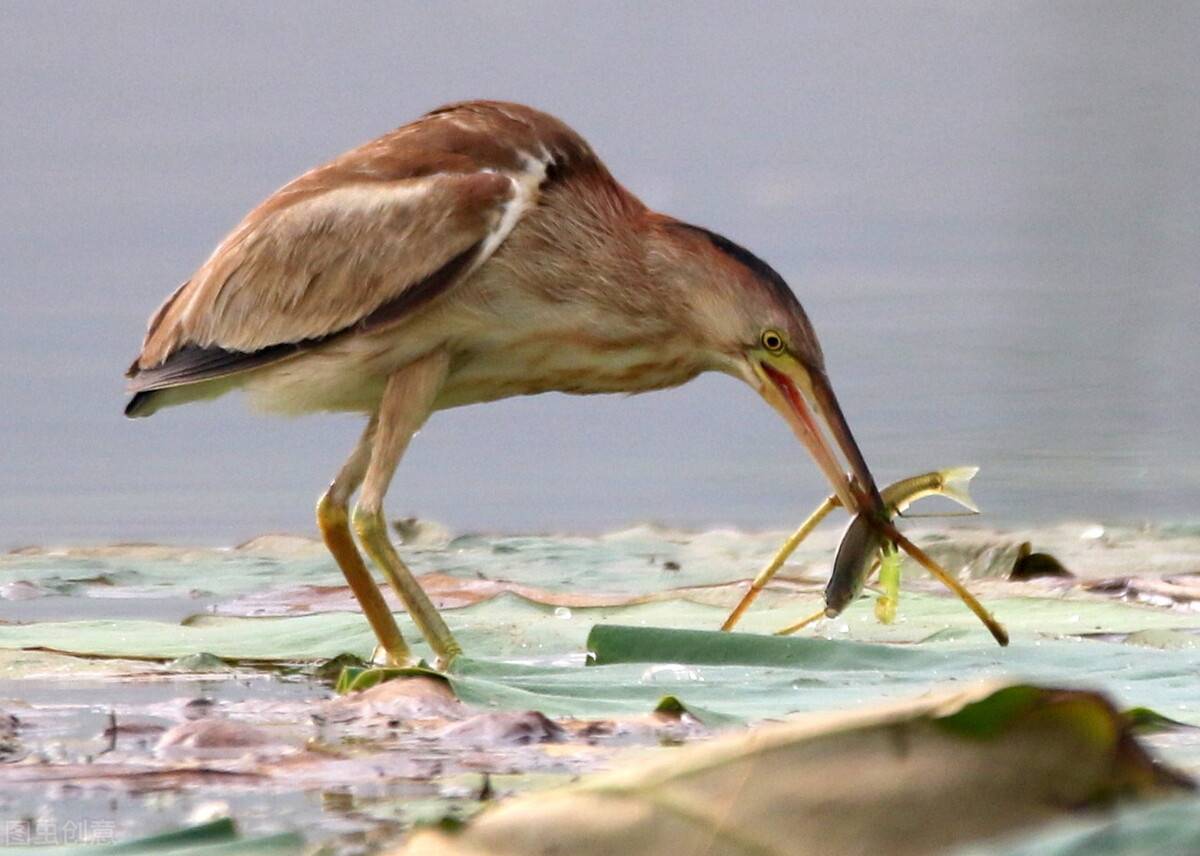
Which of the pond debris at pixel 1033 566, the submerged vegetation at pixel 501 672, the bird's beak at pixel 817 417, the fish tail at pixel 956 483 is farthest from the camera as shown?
the pond debris at pixel 1033 566

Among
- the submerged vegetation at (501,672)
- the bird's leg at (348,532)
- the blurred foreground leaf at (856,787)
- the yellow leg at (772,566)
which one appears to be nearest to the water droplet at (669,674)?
the submerged vegetation at (501,672)

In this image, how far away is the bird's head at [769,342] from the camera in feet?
17.1

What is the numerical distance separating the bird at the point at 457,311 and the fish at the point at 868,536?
64 millimetres

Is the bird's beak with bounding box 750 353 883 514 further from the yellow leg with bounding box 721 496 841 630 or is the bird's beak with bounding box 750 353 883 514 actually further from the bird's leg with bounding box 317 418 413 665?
the bird's leg with bounding box 317 418 413 665

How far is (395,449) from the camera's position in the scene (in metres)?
5.24

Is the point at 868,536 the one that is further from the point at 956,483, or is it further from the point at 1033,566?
the point at 1033,566

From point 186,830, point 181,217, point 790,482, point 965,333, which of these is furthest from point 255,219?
point 181,217

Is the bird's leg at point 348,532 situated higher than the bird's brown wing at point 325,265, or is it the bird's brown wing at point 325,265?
the bird's brown wing at point 325,265

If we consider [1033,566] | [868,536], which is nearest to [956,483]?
[868,536]

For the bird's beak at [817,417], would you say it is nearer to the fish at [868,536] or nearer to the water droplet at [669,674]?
the fish at [868,536]

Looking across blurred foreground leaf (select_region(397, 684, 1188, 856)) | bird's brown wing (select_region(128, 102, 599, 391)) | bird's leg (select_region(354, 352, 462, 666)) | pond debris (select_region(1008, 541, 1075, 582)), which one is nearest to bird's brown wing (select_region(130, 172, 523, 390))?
bird's brown wing (select_region(128, 102, 599, 391))

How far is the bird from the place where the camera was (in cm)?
521

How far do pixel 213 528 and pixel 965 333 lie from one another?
1074 centimetres

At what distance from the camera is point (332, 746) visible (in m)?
3.57
